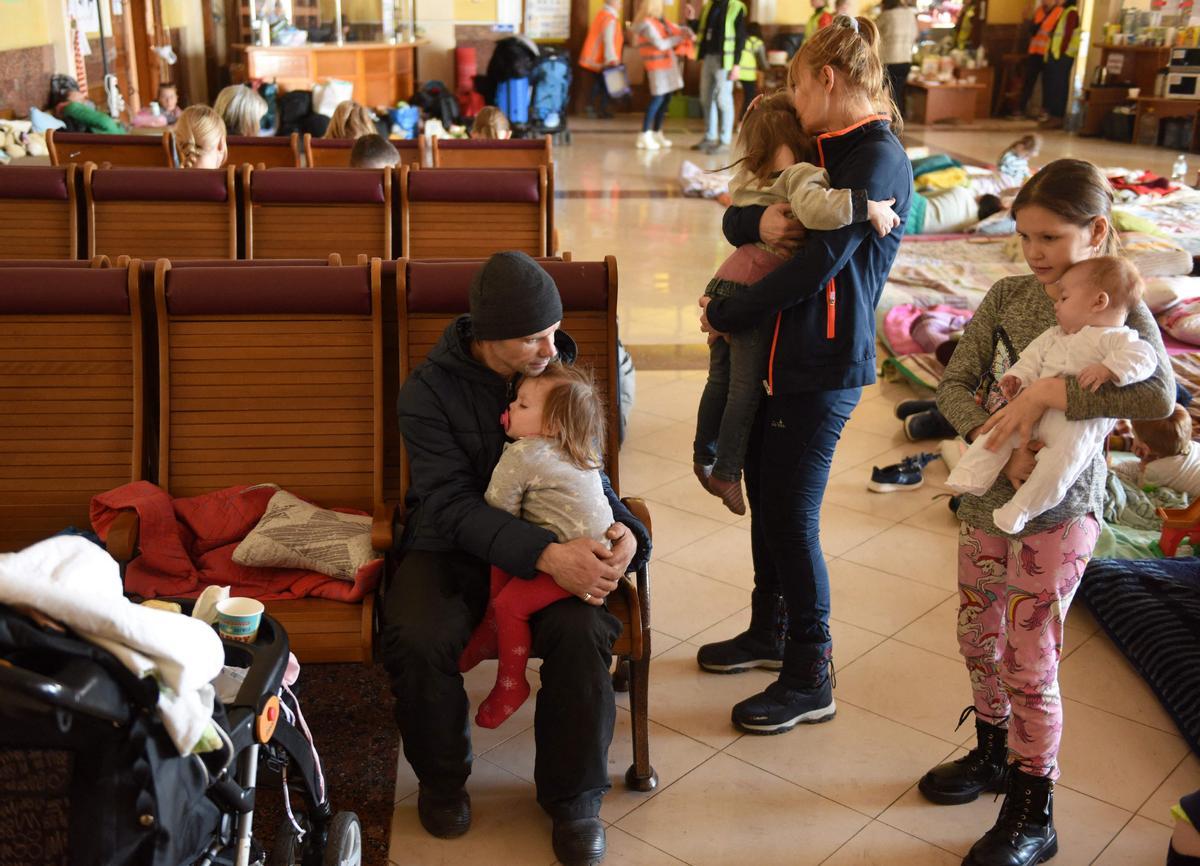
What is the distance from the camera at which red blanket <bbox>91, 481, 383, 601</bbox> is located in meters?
2.51

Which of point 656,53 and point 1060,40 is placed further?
point 1060,40

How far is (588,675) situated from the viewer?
236 centimetres

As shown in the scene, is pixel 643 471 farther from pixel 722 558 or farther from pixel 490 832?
pixel 490 832

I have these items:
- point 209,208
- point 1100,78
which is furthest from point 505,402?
point 1100,78

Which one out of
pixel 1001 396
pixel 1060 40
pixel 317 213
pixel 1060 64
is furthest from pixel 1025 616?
pixel 1060 64

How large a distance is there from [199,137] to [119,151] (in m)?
0.94

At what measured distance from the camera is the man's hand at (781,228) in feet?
8.20

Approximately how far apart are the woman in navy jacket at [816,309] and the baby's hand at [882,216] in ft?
0.08

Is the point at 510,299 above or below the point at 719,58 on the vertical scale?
below

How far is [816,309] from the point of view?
2.52 metres

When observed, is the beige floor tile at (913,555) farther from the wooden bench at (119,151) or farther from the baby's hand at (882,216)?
the wooden bench at (119,151)

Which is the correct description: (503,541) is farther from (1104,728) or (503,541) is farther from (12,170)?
(12,170)

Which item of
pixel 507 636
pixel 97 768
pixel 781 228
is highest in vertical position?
pixel 781 228

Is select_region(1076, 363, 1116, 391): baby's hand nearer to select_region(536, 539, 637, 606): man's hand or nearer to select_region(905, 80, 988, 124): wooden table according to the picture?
select_region(536, 539, 637, 606): man's hand
